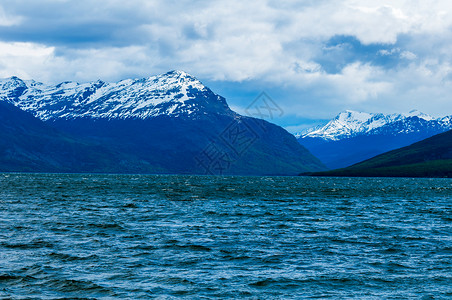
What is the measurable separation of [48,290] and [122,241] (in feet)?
57.8

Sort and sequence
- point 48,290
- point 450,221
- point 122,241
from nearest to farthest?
point 48,290, point 122,241, point 450,221

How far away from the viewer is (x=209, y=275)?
1371 inches

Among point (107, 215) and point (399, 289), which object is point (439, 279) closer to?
point (399, 289)

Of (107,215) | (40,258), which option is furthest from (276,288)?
(107,215)

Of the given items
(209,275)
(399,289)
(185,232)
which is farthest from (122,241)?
(399,289)

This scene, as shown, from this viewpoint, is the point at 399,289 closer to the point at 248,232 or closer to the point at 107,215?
the point at 248,232

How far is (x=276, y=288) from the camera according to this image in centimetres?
3166

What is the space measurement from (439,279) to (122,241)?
2591 centimetres

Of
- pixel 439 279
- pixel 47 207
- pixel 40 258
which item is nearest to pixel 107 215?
pixel 47 207

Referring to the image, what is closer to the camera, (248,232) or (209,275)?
(209,275)

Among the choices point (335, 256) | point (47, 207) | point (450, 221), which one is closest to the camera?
point (335, 256)

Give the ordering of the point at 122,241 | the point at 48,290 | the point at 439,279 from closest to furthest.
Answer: the point at 48,290 → the point at 439,279 → the point at 122,241

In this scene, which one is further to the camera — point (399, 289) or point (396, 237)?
point (396, 237)

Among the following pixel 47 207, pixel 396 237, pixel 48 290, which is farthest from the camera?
pixel 47 207
